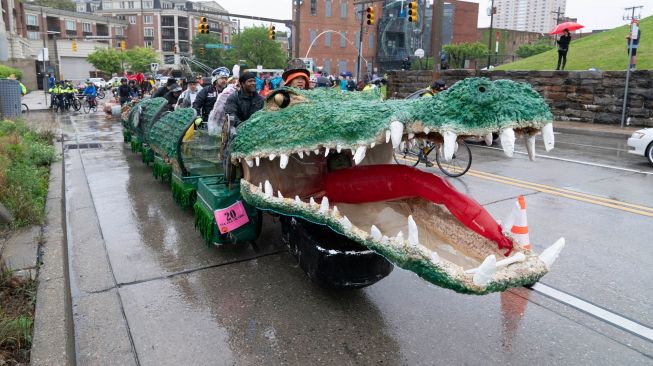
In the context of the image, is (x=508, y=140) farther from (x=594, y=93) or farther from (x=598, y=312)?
(x=594, y=93)

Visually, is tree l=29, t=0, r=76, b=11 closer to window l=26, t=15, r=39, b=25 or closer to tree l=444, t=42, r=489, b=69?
window l=26, t=15, r=39, b=25

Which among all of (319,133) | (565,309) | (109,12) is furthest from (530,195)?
(109,12)

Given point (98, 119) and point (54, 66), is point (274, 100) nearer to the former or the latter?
point (98, 119)

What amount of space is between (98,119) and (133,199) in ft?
50.6

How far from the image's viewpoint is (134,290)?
4.24 m

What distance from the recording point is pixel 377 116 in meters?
2.98

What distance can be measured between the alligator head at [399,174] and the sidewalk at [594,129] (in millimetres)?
14451

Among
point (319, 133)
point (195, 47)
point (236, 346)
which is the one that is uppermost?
point (195, 47)

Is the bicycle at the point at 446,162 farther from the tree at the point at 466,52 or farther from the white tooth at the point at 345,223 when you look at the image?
the tree at the point at 466,52

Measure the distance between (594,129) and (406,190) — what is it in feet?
51.5

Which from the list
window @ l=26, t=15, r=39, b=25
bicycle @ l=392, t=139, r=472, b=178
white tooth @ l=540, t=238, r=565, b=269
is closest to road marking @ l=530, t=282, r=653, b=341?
white tooth @ l=540, t=238, r=565, b=269

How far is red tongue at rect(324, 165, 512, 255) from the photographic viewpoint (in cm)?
314

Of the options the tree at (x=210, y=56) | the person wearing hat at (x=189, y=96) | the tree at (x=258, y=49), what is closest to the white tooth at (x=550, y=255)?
the person wearing hat at (x=189, y=96)

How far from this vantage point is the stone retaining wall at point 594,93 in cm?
1672
